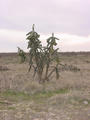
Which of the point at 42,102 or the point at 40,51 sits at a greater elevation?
the point at 40,51

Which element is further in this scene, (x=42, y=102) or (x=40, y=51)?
(x=40, y=51)

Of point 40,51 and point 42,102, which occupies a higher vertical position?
point 40,51

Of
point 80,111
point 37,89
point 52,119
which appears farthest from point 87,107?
point 37,89

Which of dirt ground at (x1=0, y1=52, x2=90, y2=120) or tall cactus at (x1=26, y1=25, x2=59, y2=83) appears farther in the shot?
tall cactus at (x1=26, y1=25, x2=59, y2=83)

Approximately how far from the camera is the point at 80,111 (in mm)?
7504

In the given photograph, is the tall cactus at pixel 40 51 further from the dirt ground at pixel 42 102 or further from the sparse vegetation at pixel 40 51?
the dirt ground at pixel 42 102

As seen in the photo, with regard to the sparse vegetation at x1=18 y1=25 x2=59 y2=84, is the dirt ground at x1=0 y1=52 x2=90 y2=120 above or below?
below

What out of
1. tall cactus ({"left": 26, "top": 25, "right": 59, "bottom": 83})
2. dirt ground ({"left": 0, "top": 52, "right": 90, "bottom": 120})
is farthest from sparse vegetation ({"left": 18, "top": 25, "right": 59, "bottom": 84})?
dirt ground ({"left": 0, "top": 52, "right": 90, "bottom": 120})

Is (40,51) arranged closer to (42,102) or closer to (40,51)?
(40,51)

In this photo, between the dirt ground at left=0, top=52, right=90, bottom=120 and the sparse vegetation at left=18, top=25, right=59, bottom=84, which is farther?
the sparse vegetation at left=18, top=25, right=59, bottom=84

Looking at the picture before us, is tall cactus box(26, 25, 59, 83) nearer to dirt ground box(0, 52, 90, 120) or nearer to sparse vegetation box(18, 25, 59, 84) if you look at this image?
sparse vegetation box(18, 25, 59, 84)

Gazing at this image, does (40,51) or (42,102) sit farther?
(40,51)

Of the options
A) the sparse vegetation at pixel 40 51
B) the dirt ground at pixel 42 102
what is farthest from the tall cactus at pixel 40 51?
the dirt ground at pixel 42 102

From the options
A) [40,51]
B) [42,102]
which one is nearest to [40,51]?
[40,51]
